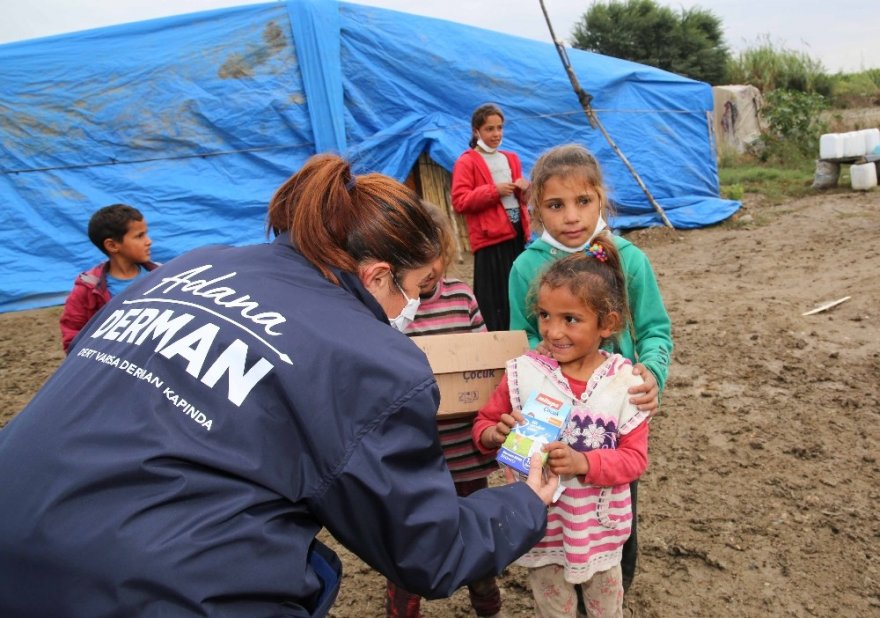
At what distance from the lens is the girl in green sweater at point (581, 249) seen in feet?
6.72

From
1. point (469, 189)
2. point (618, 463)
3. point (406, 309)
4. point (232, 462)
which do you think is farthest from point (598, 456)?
point (469, 189)

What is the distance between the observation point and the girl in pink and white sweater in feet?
5.95

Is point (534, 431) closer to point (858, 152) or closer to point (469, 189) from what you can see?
point (469, 189)

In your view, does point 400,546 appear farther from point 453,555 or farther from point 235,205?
point 235,205

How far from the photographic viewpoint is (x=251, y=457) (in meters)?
1.13

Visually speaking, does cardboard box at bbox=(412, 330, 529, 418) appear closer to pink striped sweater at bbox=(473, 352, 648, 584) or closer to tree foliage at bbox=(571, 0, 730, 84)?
pink striped sweater at bbox=(473, 352, 648, 584)

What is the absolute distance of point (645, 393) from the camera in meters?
1.83

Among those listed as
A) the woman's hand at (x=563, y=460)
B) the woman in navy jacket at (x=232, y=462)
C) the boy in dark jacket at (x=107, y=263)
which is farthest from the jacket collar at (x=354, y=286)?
the boy in dark jacket at (x=107, y=263)

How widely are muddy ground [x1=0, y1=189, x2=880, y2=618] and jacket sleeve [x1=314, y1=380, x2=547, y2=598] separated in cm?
135

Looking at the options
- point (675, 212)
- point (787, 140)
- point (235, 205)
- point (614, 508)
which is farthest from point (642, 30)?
point (614, 508)

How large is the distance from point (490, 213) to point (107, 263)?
2.33m

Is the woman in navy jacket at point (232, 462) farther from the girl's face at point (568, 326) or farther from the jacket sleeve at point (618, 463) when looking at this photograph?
the girl's face at point (568, 326)

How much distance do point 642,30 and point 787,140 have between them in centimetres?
1286

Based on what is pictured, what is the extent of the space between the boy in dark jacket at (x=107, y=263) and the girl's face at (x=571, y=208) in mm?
2163
